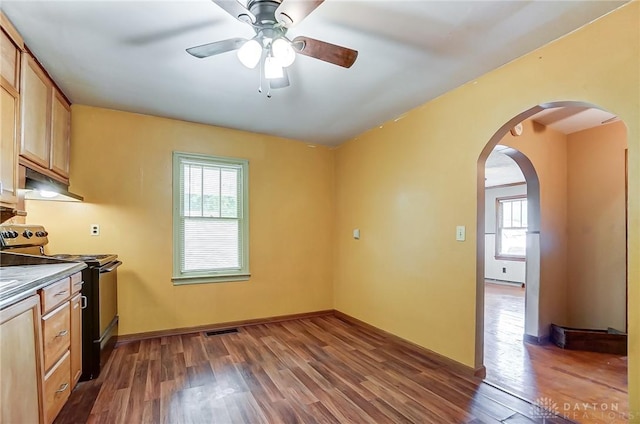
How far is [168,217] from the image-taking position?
3.57 metres

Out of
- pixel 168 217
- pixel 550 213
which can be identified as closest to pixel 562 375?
pixel 550 213

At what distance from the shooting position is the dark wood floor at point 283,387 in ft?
6.62

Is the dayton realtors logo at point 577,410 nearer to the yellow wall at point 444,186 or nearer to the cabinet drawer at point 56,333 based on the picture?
the yellow wall at point 444,186

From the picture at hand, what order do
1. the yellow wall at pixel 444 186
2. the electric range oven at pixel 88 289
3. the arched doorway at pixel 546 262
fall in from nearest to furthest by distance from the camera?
the yellow wall at pixel 444 186
the electric range oven at pixel 88 289
the arched doorway at pixel 546 262

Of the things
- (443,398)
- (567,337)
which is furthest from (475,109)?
(567,337)

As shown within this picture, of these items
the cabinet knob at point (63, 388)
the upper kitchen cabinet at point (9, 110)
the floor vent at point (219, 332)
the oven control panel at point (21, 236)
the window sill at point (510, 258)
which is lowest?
the floor vent at point (219, 332)

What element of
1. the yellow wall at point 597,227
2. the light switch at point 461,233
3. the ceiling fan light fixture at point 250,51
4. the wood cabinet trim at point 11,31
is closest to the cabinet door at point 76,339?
the wood cabinet trim at point 11,31

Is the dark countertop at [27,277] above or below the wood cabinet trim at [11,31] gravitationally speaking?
below

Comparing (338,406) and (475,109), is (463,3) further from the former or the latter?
(338,406)

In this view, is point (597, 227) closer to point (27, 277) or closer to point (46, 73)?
point (27, 277)

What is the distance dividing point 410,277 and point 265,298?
193 centimetres

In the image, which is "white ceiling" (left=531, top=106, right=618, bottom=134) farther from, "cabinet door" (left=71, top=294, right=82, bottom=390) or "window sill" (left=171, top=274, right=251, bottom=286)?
"cabinet door" (left=71, top=294, right=82, bottom=390)

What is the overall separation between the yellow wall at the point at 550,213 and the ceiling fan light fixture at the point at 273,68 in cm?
264

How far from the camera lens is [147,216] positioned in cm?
348
